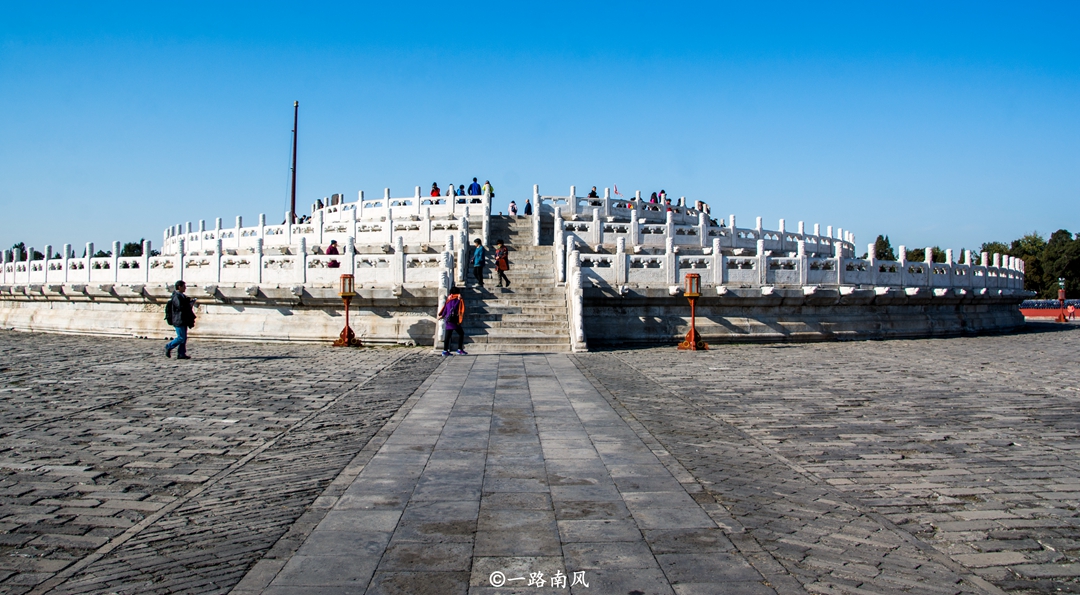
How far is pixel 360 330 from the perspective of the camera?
56.5ft

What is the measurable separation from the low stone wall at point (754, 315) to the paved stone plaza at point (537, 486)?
637cm

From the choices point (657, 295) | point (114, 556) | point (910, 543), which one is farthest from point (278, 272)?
point (910, 543)

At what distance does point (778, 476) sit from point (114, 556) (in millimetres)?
4471

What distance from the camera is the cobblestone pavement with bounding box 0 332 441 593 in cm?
389

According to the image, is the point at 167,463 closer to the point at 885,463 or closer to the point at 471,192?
the point at 885,463

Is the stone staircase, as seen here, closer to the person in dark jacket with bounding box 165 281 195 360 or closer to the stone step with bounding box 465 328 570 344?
the stone step with bounding box 465 328 570 344

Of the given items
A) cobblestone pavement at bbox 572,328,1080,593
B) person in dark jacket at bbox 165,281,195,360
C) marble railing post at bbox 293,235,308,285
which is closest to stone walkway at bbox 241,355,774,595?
cobblestone pavement at bbox 572,328,1080,593

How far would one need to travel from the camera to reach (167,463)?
6.04m

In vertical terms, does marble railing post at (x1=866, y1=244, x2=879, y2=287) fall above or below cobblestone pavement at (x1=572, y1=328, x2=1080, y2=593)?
above

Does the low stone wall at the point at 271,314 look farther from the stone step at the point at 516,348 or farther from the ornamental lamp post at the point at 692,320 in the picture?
the ornamental lamp post at the point at 692,320

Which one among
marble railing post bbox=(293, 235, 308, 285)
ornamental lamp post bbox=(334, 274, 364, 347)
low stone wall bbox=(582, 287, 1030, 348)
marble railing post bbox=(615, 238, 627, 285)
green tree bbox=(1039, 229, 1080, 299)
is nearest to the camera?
ornamental lamp post bbox=(334, 274, 364, 347)

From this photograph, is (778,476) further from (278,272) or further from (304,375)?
(278,272)

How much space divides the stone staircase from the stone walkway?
8213mm

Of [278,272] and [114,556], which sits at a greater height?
[278,272]
